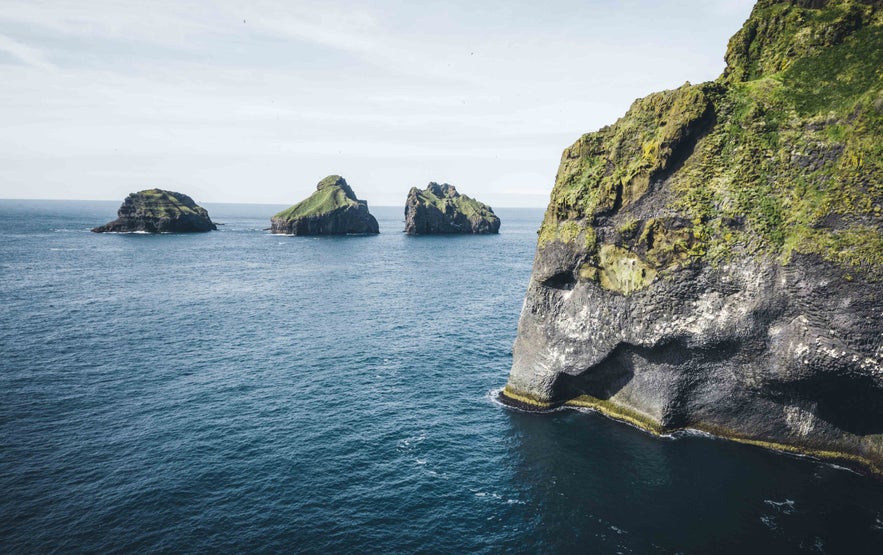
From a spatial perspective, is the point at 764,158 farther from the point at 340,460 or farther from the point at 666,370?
the point at 340,460

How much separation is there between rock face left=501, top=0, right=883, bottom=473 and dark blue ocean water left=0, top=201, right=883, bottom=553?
4.31 m

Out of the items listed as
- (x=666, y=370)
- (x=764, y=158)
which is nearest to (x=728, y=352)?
(x=666, y=370)

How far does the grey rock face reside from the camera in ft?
112

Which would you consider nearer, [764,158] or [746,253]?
[746,253]

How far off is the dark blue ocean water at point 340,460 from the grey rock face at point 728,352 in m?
2.85

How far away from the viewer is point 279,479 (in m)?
36.0

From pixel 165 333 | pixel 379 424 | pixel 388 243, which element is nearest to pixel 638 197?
pixel 379 424

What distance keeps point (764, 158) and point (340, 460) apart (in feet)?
142

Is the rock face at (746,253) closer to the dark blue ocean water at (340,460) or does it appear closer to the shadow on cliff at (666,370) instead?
the shadow on cliff at (666,370)

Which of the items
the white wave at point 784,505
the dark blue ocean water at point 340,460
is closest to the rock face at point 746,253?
the dark blue ocean water at point 340,460

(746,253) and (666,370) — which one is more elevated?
(746,253)

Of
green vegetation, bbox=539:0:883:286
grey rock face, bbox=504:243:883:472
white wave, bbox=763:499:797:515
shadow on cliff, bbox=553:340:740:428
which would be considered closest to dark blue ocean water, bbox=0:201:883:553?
white wave, bbox=763:499:797:515

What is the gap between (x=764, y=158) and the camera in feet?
125

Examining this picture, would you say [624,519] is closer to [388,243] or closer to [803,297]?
[803,297]
